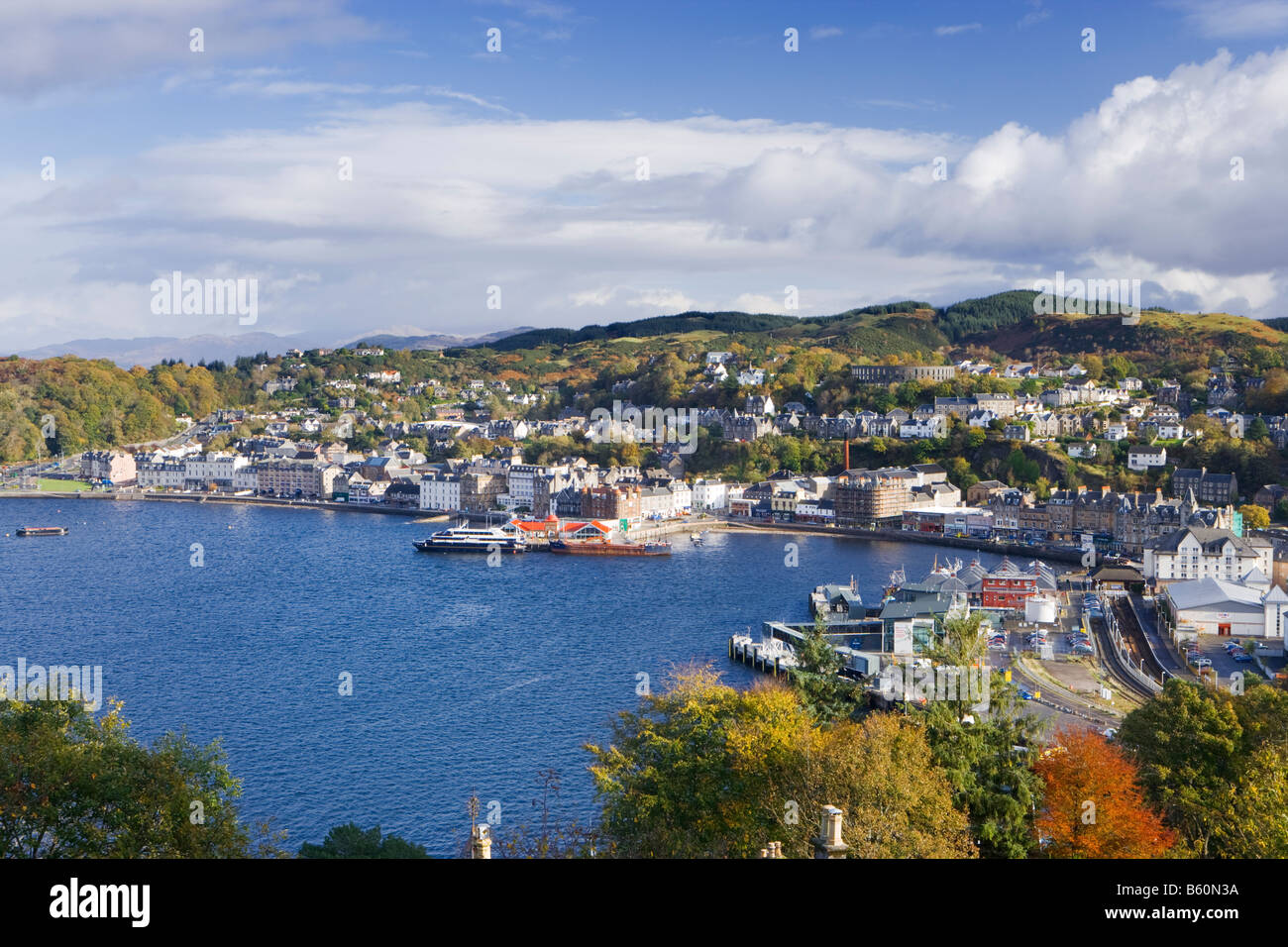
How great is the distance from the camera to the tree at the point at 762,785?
211 inches

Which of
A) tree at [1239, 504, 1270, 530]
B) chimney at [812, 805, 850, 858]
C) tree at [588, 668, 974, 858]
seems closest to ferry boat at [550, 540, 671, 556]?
tree at [1239, 504, 1270, 530]

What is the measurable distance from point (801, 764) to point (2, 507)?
3400cm

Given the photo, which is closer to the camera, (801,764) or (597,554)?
(801,764)

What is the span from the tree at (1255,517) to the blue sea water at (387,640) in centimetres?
531

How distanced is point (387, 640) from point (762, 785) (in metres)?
11.1

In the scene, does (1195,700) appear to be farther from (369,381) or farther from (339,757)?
(369,381)

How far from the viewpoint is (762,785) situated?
5977 millimetres

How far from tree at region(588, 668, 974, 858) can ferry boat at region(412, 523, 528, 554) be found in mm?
18983

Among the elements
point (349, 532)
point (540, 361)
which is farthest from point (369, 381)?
point (349, 532)

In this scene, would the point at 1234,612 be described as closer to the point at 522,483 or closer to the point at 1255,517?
the point at 1255,517

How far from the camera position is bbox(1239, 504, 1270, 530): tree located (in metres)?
24.1

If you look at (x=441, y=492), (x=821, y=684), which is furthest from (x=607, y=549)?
(x=821, y=684)

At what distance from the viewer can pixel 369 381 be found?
55312mm

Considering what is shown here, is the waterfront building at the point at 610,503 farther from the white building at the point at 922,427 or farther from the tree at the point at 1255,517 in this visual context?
the tree at the point at 1255,517
